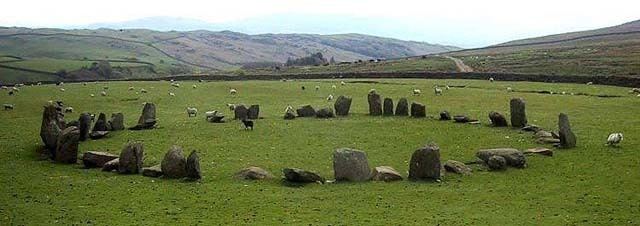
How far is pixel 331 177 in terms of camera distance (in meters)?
32.4

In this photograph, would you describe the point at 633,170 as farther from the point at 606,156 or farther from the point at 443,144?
the point at 443,144

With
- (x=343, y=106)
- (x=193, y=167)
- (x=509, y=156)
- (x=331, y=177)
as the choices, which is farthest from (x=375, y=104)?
(x=193, y=167)

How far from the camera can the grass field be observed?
82.8 feet

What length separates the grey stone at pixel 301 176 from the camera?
3106 centimetres

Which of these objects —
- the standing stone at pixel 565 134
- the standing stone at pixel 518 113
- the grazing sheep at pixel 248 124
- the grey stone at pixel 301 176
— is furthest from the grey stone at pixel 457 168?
the grazing sheep at pixel 248 124

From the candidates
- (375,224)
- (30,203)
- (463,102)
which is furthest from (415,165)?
(463,102)

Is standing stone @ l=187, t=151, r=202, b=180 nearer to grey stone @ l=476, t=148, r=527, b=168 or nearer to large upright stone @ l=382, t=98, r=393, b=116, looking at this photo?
grey stone @ l=476, t=148, r=527, b=168

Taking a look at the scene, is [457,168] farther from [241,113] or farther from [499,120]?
[241,113]

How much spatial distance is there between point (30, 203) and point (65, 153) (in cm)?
942

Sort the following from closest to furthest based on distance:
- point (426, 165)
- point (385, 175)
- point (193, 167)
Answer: point (385, 175) → point (426, 165) → point (193, 167)

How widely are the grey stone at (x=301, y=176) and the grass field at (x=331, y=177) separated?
2.43ft

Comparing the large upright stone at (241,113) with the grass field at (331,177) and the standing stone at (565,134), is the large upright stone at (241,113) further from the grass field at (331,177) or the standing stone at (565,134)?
the standing stone at (565,134)

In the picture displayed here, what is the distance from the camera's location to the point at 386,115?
5378 cm

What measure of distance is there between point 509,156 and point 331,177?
30.7ft
